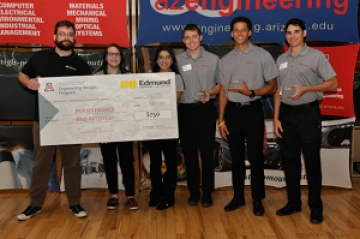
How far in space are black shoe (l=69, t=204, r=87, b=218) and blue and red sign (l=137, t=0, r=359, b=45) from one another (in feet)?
5.71

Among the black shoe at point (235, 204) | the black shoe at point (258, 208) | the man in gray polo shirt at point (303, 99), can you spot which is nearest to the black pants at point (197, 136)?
the black shoe at point (235, 204)

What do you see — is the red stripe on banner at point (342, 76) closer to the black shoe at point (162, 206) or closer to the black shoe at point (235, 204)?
the black shoe at point (235, 204)

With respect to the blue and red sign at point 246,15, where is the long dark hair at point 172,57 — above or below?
below

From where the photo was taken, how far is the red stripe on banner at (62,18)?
424cm

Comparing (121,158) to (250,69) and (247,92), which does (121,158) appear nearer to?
(247,92)

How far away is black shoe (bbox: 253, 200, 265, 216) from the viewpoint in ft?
12.1

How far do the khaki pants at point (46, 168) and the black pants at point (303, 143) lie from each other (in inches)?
71.5

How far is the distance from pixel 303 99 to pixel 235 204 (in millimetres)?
1135

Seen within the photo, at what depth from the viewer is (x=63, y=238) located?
3.21 metres

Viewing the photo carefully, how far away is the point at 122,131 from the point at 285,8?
6.89 feet

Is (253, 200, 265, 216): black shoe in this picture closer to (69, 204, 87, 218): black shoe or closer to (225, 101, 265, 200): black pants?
(225, 101, 265, 200): black pants

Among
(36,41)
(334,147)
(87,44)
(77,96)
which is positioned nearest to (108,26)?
(87,44)

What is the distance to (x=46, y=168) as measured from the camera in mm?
3678

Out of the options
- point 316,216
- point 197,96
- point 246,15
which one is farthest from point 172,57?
point 316,216
